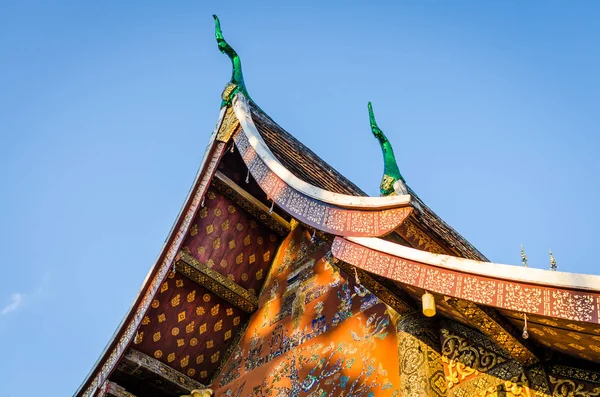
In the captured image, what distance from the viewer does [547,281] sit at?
10.5ft

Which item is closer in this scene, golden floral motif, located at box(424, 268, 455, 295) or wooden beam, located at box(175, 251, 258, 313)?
golden floral motif, located at box(424, 268, 455, 295)

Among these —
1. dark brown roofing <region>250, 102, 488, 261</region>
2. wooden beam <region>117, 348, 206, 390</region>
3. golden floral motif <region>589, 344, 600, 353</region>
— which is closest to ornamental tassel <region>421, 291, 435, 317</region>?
golden floral motif <region>589, 344, 600, 353</region>

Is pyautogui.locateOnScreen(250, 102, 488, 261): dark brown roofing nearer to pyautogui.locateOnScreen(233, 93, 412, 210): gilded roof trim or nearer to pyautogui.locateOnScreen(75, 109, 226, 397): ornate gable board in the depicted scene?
pyautogui.locateOnScreen(233, 93, 412, 210): gilded roof trim

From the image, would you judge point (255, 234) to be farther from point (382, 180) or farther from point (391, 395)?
point (391, 395)

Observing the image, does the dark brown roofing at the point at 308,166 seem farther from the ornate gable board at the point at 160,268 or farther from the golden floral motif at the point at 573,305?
the golden floral motif at the point at 573,305

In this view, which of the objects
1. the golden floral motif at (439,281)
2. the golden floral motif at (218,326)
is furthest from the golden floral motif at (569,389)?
the golden floral motif at (218,326)

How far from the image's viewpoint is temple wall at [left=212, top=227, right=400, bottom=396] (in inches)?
196

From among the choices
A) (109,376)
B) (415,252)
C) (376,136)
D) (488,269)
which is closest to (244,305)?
(109,376)

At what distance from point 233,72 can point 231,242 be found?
167 centimetres

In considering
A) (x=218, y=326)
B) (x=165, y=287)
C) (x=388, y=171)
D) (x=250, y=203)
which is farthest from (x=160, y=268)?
(x=388, y=171)

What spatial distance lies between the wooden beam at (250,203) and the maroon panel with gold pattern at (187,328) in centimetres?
89

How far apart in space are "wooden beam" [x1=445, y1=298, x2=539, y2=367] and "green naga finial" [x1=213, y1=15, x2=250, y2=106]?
3.32 m

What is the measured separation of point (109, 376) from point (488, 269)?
4.13 m

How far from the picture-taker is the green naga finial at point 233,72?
253 inches
